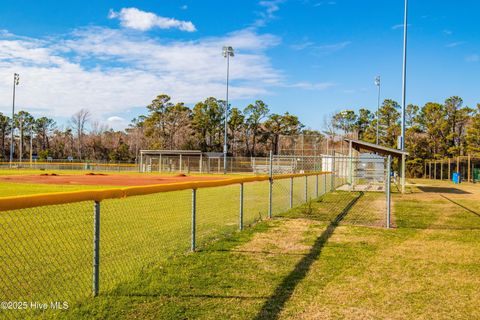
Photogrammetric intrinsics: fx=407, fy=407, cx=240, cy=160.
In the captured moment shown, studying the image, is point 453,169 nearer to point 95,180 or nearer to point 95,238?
point 95,180

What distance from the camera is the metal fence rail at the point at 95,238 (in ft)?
15.8

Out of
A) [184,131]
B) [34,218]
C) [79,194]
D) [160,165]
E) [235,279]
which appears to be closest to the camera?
[79,194]

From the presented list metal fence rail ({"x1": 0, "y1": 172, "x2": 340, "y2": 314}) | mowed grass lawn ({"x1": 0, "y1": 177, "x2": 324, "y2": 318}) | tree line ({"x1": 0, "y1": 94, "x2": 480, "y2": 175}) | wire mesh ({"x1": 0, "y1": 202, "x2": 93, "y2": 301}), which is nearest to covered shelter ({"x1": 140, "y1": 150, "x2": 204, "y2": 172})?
tree line ({"x1": 0, "y1": 94, "x2": 480, "y2": 175})

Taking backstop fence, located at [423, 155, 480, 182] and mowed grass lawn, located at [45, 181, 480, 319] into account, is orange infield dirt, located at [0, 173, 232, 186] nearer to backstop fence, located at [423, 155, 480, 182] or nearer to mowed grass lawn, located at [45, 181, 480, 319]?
mowed grass lawn, located at [45, 181, 480, 319]

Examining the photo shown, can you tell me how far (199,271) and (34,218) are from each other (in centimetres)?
711

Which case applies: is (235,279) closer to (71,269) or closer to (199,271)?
(199,271)

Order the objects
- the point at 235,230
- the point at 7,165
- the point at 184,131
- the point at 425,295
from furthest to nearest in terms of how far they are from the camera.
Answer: the point at 184,131 < the point at 7,165 < the point at 235,230 < the point at 425,295

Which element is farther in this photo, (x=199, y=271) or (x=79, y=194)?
(x=199, y=271)

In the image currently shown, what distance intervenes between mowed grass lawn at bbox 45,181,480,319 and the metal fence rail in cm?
48

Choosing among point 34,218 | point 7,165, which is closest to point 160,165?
point 7,165

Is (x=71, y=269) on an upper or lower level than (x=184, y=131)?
lower

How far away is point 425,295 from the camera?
5.06 m

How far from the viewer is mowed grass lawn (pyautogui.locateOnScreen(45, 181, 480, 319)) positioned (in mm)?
4434

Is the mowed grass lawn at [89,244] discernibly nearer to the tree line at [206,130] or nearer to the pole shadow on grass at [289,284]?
the pole shadow on grass at [289,284]
